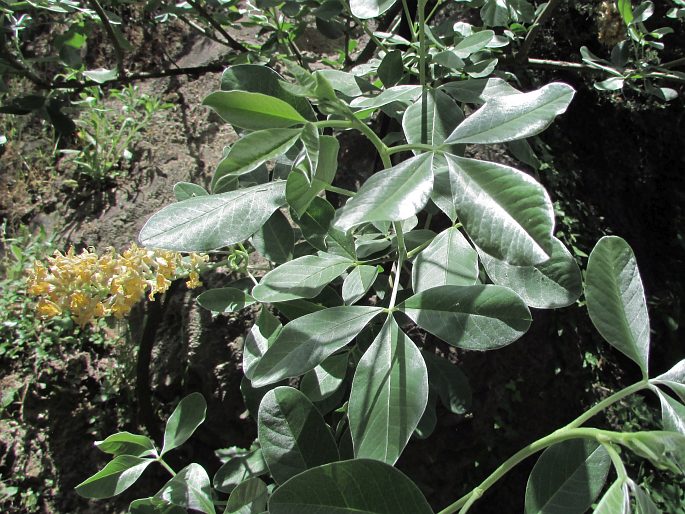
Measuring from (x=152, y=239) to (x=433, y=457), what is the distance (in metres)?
1.07

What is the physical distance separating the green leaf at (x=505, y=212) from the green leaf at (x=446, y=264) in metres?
0.19

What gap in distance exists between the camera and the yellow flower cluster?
1.04 meters

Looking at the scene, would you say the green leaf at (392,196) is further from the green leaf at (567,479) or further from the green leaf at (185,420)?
the green leaf at (185,420)

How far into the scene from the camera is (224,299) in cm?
90

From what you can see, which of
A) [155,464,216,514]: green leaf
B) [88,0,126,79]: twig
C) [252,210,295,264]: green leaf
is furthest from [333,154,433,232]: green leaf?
[88,0,126,79]: twig

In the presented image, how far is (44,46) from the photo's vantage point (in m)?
2.78

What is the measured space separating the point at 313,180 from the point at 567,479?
0.42 meters

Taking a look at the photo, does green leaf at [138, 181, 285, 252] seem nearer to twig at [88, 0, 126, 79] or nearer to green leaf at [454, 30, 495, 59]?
green leaf at [454, 30, 495, 59]

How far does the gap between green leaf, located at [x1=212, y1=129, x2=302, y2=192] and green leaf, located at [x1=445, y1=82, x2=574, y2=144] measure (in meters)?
0.17

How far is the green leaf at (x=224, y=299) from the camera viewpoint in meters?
0.90

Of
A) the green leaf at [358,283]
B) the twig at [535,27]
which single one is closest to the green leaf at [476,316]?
the green leaf at [358,283]

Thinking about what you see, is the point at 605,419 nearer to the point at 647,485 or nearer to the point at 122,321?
the point at 647,485

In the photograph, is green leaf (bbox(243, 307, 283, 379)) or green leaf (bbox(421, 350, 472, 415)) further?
green leaf (bbox(421, 350, 472, 415))

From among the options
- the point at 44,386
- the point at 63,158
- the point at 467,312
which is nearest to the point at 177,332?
the point at 44,386
